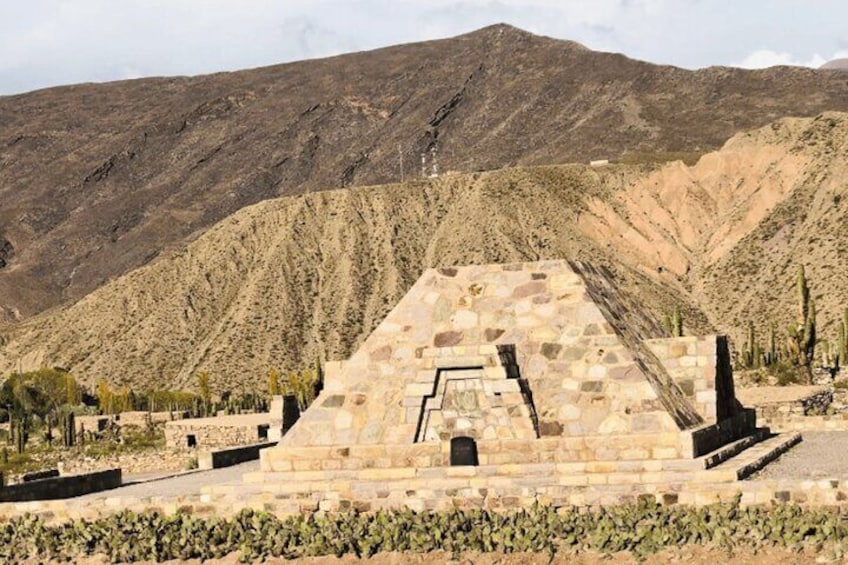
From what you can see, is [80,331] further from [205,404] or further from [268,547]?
[268,547]

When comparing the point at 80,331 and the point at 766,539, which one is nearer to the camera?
the point at 766,539

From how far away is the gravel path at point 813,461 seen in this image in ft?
59.5

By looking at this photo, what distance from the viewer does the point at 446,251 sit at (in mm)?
104000

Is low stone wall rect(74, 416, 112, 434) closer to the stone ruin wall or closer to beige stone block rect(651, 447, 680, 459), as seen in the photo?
the stone ruin wall

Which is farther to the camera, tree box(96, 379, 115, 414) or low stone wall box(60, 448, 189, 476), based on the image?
tree box(96, 379, 115, 414)

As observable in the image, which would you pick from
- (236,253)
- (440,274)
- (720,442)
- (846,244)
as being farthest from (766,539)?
(236,253)

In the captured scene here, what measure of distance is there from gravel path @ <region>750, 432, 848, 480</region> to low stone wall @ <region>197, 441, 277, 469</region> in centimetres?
1207

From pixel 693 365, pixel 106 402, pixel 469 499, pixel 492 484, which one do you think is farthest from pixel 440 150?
pixel 469 499

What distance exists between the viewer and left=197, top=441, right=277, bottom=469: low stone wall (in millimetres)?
28734

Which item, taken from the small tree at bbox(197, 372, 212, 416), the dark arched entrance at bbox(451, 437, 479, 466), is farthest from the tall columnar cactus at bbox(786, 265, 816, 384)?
the dark arched entrance at bbox(451, 437, 479, 466)

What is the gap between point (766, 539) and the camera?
50.5 feet

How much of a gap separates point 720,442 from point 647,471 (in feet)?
11.3

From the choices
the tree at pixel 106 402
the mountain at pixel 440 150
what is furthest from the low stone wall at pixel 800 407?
the mountain at pixel 440 150

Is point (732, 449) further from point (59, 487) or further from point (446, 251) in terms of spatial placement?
point (446, 251)
